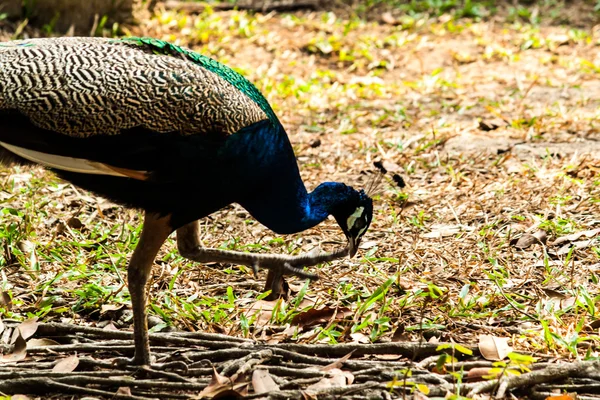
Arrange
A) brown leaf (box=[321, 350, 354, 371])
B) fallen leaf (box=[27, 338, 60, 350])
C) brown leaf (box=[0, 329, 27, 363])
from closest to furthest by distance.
A: brown leaf (box=[321, 350, 354, 371])
brown leaf (box=[0, 329, 27, 363])
fallen leaf (box=[27, 338, 60, 350])

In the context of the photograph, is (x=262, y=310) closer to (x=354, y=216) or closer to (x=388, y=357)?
(x=354, y=216)

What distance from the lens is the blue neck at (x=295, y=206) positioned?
12.5 ft

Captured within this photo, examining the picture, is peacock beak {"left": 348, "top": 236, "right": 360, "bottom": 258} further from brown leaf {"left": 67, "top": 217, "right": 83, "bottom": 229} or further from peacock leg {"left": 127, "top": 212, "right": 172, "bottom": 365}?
brown leaf {"left": 67, "top": 217, "right": 83, "bottom": 229}

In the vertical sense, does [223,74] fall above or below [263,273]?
above

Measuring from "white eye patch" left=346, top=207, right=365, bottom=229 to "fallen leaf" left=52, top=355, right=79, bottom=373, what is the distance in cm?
145

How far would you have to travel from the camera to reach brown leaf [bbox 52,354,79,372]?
3.28 meters

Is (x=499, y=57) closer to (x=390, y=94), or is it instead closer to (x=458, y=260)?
(x=390, y=94)

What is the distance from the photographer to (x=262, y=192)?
12.3ft

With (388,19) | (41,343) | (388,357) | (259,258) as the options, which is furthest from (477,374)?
(388,19)

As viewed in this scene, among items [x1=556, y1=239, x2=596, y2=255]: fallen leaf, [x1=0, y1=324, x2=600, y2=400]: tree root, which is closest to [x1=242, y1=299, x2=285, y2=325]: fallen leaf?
[x1=0, y1=324, x2=600, y2=400]: tree root

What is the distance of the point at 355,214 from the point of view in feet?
13.5

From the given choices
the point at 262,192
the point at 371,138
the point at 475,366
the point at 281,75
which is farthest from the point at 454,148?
the point at 475,366

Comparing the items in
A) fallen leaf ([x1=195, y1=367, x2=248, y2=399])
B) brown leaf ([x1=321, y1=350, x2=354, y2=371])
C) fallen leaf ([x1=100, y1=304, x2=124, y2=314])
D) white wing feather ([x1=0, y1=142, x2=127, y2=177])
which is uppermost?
white wing feather ([x1=0, y1=142, x2=127, y2=177])

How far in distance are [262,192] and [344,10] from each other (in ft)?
20.1
